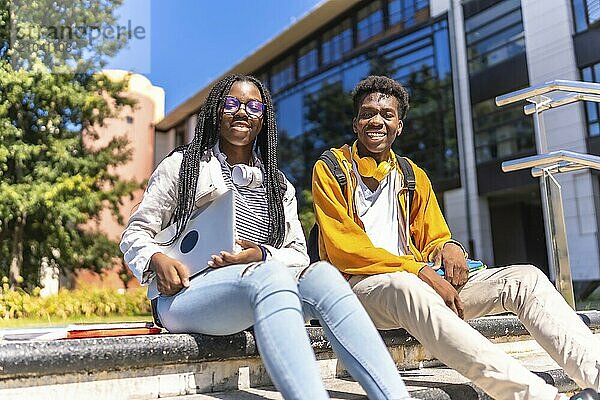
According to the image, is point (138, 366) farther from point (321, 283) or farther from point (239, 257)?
point (321, 283)

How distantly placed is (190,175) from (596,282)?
11752 mm

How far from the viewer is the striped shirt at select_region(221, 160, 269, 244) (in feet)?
6.52

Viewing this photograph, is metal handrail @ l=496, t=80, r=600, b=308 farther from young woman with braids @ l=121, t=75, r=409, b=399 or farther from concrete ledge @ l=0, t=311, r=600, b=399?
young woman with braids @ l=121, t=75, r=409, b=399

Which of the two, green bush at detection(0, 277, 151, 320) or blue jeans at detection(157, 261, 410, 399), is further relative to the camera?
green bush at detection(0, 277, 151, 320)

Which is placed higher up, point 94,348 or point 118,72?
point 118,72

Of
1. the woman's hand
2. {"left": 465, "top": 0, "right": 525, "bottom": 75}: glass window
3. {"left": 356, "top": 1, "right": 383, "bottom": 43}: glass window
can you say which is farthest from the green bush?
{"left": 356, "top": 1, "right": 383, "bottom": 43}: glass window

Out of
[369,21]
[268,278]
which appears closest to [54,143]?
[268,278]

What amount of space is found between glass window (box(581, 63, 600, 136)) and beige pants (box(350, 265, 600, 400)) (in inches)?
442

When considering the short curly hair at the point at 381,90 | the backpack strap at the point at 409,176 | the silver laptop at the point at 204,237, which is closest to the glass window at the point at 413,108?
the short curly hair at the point at 381,90

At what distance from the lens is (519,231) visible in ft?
50.5

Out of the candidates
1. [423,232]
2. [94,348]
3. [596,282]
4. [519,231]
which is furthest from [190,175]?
[519,231]

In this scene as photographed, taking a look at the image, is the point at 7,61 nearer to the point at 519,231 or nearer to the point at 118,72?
the point at 118,72

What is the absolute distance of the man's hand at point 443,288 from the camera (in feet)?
6.26

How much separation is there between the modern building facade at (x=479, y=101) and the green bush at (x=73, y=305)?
8232 millimetres
